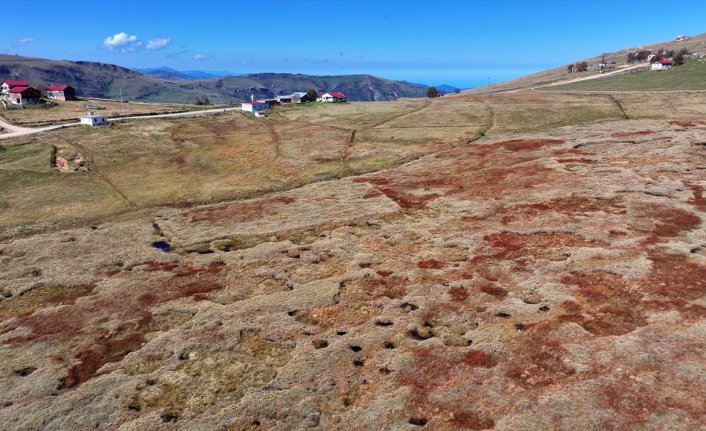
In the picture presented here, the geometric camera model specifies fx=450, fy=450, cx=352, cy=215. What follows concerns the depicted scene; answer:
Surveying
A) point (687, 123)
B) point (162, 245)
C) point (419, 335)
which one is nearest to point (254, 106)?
point (162, 245)

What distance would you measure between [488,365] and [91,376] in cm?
2768

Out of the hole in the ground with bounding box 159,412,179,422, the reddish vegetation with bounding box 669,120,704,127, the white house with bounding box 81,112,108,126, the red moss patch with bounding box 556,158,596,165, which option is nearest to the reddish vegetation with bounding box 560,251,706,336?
the hole in the ground with bounding box 159,412,179,422

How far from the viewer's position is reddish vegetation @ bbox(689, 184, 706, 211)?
173 ft

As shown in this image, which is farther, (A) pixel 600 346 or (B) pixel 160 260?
(B) pixel 160 260

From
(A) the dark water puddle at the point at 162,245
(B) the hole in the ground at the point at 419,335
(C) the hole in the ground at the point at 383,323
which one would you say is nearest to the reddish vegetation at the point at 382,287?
(C) the hole in the ground at the point at 383,323

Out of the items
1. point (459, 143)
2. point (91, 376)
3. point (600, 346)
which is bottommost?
point (91, 376)

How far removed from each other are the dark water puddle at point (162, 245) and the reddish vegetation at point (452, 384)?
39.8 m

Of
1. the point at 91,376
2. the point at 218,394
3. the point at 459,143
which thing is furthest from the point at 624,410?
the point at 459,143

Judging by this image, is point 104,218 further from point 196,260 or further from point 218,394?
point 218,394

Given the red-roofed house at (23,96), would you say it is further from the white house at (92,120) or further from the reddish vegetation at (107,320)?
the reddish vegetation at (107,320)

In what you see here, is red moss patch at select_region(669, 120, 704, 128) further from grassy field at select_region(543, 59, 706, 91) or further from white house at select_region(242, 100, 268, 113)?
white house at select_region(242, 100, 268, 113)

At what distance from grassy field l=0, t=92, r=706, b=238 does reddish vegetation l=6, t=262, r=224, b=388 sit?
34635 mm

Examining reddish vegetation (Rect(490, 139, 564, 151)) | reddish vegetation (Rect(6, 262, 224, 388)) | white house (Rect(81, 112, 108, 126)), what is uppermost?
white house (Rect(81, 112, 108, 126))

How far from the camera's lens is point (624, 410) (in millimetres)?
23953
